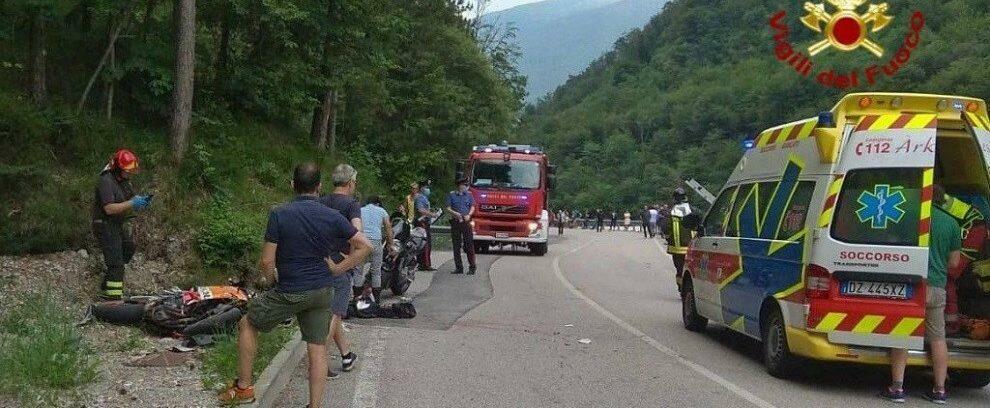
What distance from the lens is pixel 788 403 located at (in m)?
7.18

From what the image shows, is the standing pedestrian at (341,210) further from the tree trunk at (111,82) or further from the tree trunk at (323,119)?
the tree trunk at (323,119)

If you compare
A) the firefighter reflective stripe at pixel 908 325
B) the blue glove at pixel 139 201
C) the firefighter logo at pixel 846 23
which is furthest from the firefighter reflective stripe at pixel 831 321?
the firefighter logo at pixel 846 23

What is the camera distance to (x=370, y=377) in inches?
306

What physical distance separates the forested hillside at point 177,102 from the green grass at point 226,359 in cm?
438

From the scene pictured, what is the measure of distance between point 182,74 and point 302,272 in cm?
924

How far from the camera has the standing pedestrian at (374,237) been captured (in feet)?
35.8

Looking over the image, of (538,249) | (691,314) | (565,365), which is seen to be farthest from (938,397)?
(538,249)

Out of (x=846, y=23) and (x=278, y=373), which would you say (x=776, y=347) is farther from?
(x=846, y=23)

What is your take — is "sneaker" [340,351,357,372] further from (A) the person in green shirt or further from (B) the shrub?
(B) the shrub

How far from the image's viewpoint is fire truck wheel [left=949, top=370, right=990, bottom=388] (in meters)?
8.09

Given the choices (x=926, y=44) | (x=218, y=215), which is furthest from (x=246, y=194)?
(x=926, y=44)

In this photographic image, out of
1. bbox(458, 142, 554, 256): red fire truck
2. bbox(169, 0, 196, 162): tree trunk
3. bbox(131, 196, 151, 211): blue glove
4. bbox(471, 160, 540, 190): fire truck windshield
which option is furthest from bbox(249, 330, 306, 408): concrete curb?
bbox(471, 160, 540, 190): fire truck windshield

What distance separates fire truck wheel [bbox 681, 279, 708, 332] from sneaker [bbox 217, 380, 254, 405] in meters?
6.31

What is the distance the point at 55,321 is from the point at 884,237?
260 inches
